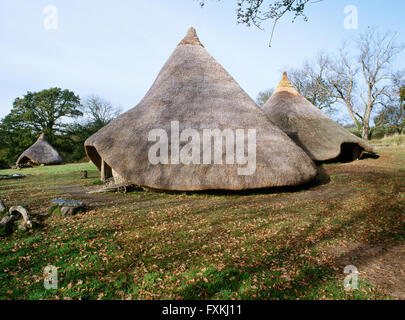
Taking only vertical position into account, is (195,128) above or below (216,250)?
above

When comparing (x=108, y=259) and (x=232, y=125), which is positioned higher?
(x=232, y=125)

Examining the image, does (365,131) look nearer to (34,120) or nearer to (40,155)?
(40,155)

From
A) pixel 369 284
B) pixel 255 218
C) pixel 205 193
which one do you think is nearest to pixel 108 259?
pixel 255 218

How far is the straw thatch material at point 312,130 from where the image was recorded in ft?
39.0

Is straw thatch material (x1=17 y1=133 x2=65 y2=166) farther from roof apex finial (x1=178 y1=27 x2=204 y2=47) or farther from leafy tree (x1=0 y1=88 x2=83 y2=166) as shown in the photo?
roof apex finial (x1=178 y1=27 x2=204 y2=47)

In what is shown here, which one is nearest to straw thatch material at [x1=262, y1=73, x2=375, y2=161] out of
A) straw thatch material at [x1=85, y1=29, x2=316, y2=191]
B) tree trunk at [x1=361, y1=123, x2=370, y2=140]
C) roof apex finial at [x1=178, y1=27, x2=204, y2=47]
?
straw thatch material at [x1=85, y1=29, x2=316, y2=191]

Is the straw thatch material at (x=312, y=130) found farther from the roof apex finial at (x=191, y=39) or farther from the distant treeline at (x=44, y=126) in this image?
the distant treeline at (x=44, y=126)

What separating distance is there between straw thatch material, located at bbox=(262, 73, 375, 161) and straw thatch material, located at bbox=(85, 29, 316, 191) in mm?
3711

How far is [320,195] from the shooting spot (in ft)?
22.8

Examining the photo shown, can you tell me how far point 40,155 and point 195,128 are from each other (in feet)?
96.1

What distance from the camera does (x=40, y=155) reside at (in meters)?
28.3

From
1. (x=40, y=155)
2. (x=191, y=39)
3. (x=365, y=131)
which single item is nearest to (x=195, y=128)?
(x=191, y=39)

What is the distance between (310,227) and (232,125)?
445 cm
